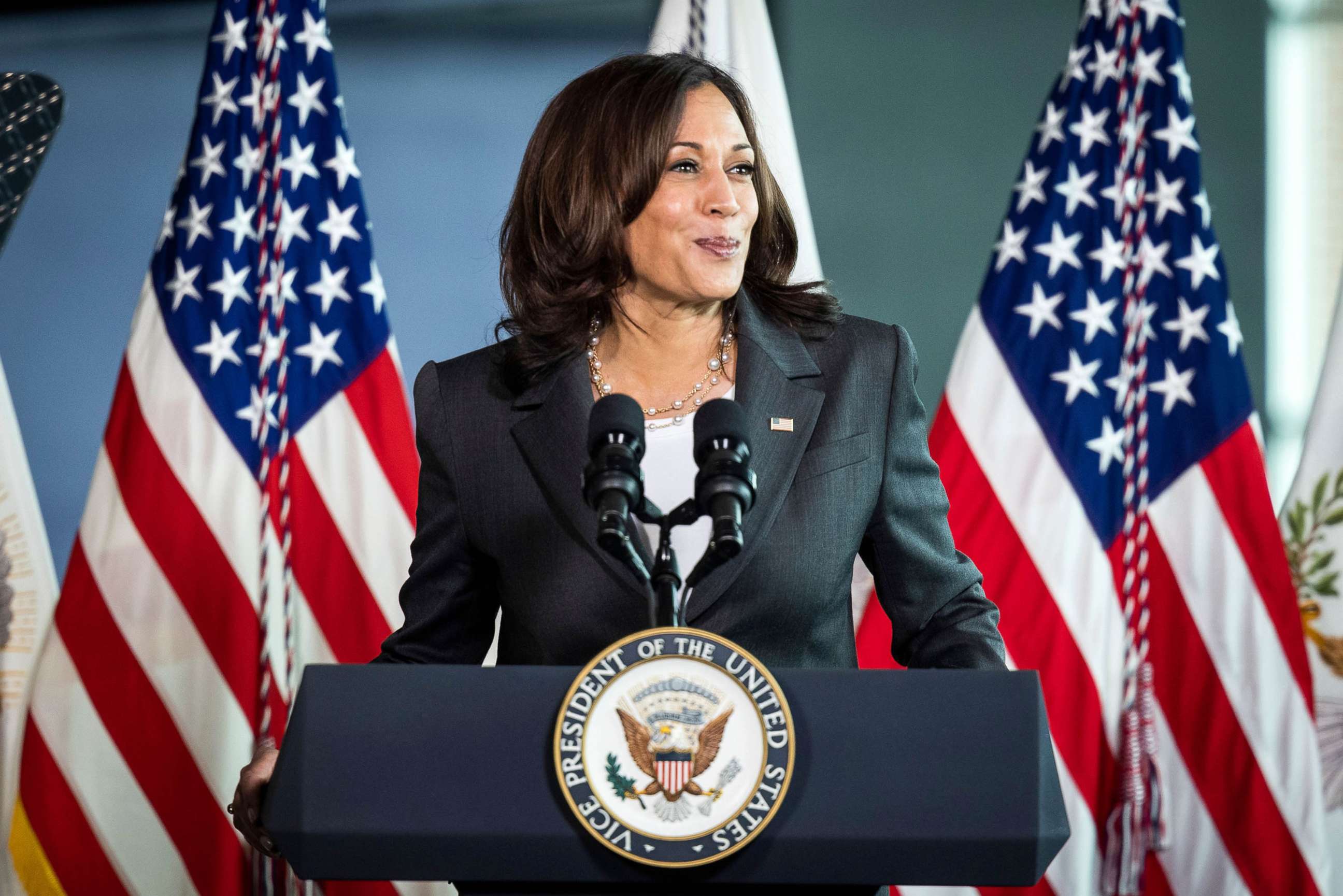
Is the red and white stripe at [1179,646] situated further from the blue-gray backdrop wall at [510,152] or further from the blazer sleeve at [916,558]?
the blazer sleeve at [916,558]

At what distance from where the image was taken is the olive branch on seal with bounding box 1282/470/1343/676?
A: 2.49 meters

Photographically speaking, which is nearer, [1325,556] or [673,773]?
[673,773]

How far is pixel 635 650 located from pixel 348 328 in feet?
6.28

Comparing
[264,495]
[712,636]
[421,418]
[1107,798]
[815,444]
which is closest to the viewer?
[712,636]

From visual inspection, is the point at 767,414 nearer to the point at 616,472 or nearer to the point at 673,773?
the point at 616,472

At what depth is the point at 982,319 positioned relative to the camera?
2.66 metres

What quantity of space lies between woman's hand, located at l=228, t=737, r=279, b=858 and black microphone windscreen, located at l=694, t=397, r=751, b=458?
1.57 ft

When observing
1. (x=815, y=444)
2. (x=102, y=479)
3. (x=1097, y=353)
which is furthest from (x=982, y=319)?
(x=102, y=479)

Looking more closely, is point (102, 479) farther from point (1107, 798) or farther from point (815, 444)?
point (1107, 798)

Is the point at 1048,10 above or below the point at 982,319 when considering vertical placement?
above

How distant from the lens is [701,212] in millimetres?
1477

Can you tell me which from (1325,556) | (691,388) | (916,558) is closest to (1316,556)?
(1325,556)

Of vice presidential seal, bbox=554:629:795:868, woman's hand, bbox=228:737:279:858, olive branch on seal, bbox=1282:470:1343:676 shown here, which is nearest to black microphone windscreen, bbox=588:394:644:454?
vice presidential seal, bbox=554:629:795:868

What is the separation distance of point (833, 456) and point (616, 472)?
480mm
